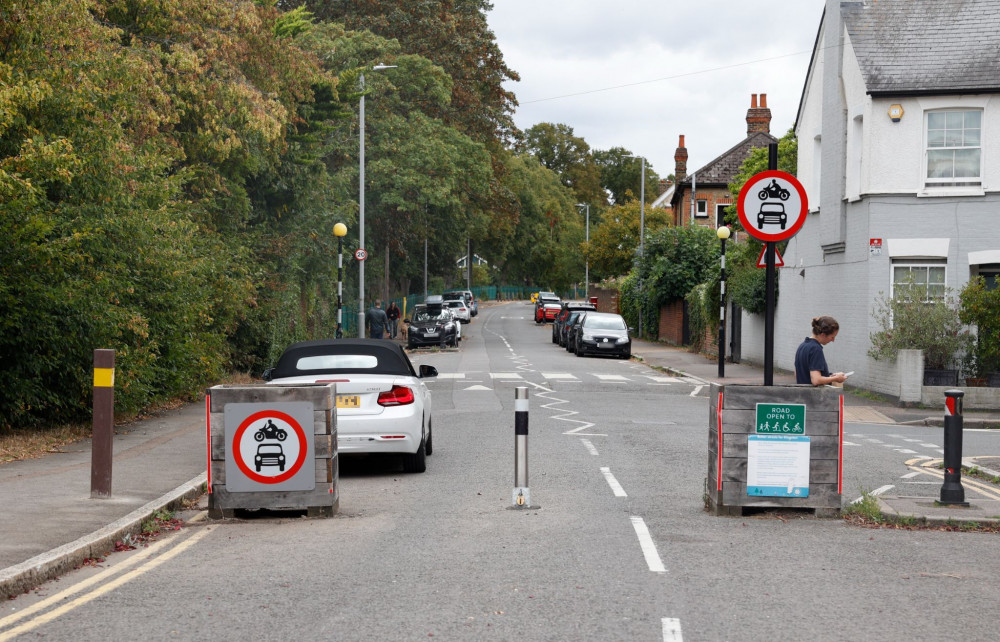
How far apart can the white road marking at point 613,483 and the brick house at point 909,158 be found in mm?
12001

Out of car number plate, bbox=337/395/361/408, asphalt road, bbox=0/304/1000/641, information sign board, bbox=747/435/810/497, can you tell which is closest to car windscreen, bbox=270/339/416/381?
car number plate, bbox=337/395/361/408

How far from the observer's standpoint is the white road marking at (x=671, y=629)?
5598mm

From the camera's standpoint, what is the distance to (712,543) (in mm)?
8117

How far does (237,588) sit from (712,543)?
3572 mm

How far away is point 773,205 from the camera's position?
1002 cm

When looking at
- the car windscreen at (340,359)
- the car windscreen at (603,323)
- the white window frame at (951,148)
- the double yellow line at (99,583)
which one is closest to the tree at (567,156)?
the car windscreen at (603,323)

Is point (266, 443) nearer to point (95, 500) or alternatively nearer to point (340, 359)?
point (95, 500)

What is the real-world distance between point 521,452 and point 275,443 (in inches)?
84.0

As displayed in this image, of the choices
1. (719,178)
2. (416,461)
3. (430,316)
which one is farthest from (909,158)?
(719,178)

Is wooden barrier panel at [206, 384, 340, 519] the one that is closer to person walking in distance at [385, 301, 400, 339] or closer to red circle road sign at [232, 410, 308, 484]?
red circle road sign at [232, 410, 308, 484]

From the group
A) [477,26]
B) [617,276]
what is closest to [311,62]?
[477,26]

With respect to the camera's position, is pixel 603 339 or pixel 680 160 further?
pixel 680 160

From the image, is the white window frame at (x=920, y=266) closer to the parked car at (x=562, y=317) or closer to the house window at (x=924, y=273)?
the house window at (x=924, y=273)

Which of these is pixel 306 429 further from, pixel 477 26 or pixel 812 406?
pixel 477 26
